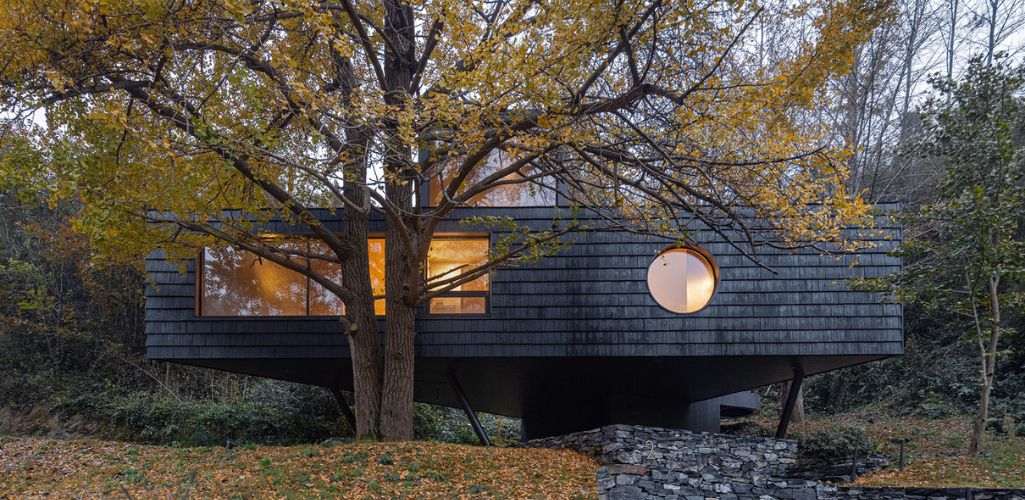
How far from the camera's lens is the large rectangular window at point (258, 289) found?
11.1 meters

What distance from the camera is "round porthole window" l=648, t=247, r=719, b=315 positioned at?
429 inches

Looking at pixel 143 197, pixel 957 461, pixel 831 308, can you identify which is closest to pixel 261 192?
pixel 143 197

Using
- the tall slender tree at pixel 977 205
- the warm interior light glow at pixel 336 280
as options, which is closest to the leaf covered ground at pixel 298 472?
the warm interior light glow at pixel 336 280

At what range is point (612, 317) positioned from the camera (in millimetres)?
10828

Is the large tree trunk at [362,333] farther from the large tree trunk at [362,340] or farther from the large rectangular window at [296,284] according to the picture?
the large rectangular window at [296,284]

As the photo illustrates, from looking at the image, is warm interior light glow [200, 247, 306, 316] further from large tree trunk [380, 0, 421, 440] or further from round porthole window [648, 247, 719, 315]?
round porthole window [648, 247, 719, 315]

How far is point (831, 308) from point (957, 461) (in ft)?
10.1

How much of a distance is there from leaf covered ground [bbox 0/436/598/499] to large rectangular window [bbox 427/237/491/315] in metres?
2.08

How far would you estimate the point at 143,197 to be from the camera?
26.1 ft

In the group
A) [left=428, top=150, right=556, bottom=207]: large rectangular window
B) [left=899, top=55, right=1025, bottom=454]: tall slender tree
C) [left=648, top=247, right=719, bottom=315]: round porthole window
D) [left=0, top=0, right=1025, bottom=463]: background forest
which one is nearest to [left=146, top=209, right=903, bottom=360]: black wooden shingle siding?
[left=648, top=247, right=719, bottom=315]: round porthole window

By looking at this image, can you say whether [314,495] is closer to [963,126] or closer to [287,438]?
[287,438]

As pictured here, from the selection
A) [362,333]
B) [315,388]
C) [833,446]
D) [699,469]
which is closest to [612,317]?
[699,469]

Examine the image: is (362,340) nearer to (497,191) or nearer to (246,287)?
(246,287)

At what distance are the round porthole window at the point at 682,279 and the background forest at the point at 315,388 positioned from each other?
6264mm
